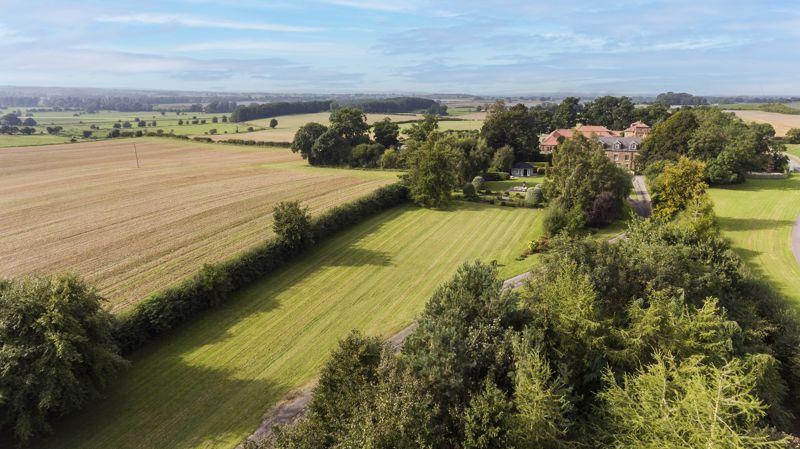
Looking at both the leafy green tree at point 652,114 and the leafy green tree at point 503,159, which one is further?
the leafy green tree at point 652,114

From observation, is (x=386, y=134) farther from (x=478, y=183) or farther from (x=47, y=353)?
(x=47, y=353)

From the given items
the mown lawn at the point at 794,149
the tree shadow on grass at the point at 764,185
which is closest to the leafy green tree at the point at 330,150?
the tree shadow on grass at the point at 764,185

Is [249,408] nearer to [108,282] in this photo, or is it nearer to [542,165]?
[108,282]

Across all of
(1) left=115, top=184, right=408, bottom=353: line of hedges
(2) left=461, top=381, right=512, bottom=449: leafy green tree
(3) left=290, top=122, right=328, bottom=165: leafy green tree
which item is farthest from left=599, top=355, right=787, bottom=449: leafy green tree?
(3) left=290, top=122, right=328, bottom=165: leafy green tree

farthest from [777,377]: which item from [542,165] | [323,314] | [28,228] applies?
[542,165]

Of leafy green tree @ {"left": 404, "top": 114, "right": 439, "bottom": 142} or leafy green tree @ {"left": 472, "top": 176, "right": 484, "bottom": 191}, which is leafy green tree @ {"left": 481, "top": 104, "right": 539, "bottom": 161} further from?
leafy green tree @ {"left": 472, "top": 176, "right": 484, "bottom": 191}

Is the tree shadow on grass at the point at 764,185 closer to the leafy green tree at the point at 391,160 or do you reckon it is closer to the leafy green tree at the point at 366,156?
the leafy green tree at the point at 391,160
